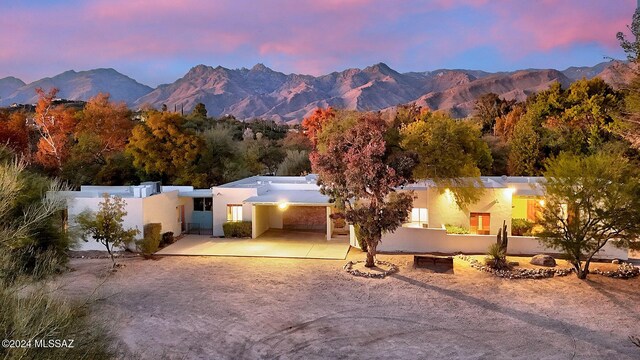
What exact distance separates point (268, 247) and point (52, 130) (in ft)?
70.3

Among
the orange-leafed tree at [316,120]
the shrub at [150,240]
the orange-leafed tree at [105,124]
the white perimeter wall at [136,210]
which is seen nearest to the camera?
the shrub at [150,240]

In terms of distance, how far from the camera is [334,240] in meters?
21.5

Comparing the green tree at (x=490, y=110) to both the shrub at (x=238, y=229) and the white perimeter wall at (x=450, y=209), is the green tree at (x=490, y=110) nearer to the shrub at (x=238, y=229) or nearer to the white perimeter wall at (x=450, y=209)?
the white perimeter wall at (x=450, y=209)

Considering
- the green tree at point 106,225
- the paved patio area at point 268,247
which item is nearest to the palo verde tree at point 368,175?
the paved patio area at point 268,247

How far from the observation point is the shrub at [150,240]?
1866cm

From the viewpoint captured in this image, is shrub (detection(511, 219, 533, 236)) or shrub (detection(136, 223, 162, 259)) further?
shrub (detection(511, 219, 533, 236))

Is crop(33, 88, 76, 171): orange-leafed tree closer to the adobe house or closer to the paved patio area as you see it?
the adobe house

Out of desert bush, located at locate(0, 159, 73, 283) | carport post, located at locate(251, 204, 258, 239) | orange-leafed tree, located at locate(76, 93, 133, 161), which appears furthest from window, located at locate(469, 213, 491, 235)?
orange-leafed tree, located at locate(76, 93, 133, 161)

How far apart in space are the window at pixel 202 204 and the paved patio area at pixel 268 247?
6.39ft

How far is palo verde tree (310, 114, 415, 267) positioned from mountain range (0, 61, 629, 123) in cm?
6079

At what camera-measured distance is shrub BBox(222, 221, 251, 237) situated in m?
22.0

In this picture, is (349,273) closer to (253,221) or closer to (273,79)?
(253,221)

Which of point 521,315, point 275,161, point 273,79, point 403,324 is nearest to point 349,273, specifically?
point 403,324

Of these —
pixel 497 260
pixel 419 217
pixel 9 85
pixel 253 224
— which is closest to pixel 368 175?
pixel 497 260
